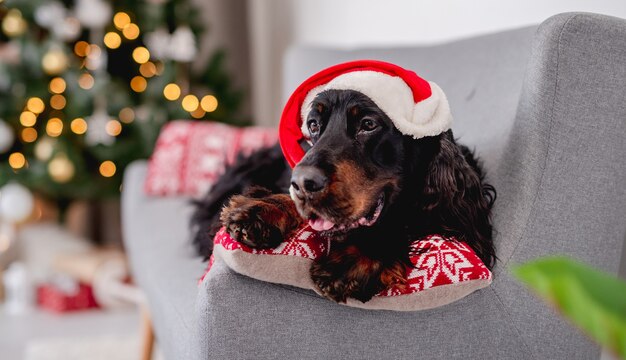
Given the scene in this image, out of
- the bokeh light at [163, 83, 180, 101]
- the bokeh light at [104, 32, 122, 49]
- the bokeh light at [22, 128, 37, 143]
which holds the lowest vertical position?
the bokeh light at [22, 128, 37, 143]

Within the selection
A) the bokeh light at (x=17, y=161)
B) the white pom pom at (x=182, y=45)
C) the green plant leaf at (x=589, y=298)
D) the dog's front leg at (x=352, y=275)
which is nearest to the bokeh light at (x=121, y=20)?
the white pom pom at (x=182, y=45)

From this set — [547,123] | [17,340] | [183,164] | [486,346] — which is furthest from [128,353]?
[547,123]

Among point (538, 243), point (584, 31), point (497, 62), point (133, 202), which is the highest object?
point (584, 31)

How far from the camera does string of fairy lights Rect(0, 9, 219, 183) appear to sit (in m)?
3.81

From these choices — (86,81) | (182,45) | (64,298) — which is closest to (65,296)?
(64,298)

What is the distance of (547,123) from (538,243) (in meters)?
0.23

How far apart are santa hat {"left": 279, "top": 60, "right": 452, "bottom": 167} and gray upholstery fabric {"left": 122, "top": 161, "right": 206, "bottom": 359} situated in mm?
416

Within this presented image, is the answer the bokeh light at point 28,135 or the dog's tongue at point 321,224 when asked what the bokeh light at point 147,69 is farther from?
the dog's tongue at point 321,224

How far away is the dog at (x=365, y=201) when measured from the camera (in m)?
1.16

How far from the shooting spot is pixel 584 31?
1.30 metres

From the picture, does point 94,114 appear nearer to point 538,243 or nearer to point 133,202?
point 133,202

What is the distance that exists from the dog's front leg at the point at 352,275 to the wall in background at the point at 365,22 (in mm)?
985

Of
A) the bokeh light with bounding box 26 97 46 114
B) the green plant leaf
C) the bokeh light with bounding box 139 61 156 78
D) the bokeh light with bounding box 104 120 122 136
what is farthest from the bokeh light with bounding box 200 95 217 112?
the green plant leaf

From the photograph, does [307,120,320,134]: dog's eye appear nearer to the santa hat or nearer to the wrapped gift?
the santa hat
